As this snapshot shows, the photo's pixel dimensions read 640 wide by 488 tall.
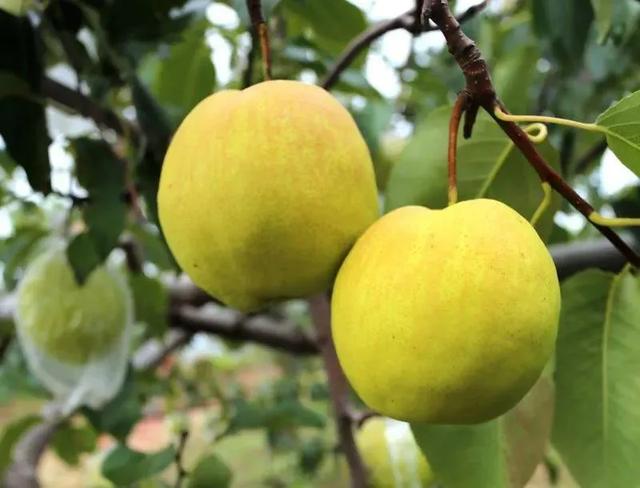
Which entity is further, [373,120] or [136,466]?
[373,120]

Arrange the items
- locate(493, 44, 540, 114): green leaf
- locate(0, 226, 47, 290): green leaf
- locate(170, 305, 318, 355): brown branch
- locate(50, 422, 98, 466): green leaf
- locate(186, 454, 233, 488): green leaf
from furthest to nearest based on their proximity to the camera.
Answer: locate(170, 305, 318, 355): brown branch < locate(50, 422, 98, 466): green leaf < locate(0, 226, 47, 290): green leaf < locate(186, 454, 233, 488): green leaf < locate(493, 44, 540, 114): green leaf

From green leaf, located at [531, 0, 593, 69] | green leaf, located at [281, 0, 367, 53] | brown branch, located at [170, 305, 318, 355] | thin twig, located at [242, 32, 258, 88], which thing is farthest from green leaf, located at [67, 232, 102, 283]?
brown branch, located at [170, 305, 318, 355]

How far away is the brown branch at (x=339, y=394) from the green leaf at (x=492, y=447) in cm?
46

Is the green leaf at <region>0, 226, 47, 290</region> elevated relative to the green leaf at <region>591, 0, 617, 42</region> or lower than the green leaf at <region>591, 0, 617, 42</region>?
lower

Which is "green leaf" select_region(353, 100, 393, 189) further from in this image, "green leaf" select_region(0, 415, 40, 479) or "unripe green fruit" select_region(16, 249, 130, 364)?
"green leaf" select_region(0, 415, 40, 479)

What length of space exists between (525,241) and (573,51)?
0.66 metres

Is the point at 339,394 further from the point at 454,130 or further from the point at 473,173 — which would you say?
the point at 454,130

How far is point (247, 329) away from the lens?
1694mm

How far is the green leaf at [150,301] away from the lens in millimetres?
1233

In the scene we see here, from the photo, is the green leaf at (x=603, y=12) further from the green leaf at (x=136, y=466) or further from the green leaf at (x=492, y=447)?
the green leaf at (x=136, y=466)

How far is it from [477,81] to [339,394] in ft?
2.47

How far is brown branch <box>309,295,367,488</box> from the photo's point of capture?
42.2 inches

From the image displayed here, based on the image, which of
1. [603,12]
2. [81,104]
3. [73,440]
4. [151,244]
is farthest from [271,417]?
[603,12]

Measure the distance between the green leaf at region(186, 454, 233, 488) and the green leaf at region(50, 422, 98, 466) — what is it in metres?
0.50
